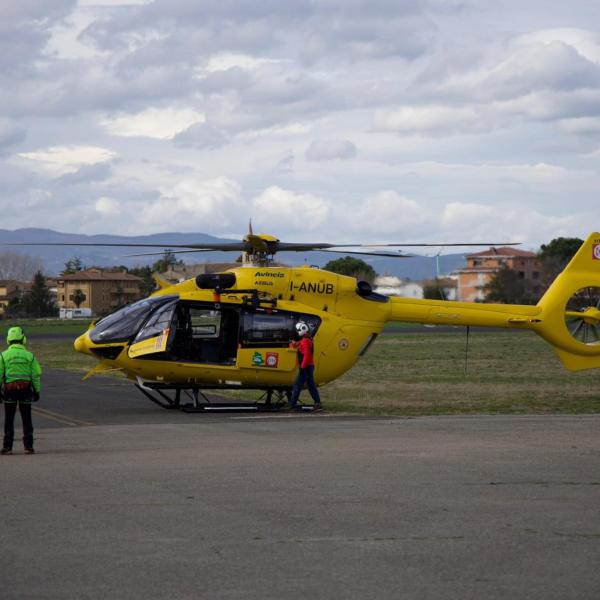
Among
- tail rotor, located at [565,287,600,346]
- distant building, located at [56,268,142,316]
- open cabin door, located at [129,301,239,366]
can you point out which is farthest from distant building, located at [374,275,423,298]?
distant building, located at [56,268,142,316]

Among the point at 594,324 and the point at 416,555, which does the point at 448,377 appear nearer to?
the point at 594,324

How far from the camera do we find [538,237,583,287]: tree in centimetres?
12938

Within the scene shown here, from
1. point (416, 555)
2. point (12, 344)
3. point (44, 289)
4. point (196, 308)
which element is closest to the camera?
point (416, 555)

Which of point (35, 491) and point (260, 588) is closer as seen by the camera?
point (260, 588)

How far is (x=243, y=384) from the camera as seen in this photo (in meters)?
23.0

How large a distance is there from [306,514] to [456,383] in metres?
20.7

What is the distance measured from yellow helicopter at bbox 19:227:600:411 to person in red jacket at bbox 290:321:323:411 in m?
0.24

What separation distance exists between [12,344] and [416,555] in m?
8.89

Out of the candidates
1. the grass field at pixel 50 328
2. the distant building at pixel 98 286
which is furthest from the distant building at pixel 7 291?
the grass field at pixel 50 328

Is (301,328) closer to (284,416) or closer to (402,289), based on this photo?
(284,416)

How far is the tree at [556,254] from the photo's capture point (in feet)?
424

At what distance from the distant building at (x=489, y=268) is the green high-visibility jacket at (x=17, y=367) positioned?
11564 centimetres

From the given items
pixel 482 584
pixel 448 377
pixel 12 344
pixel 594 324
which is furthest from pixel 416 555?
pixel 448 377

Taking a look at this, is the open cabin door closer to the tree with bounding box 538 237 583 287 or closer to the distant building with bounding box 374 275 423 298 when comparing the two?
the distant building with bounding box 374 275 423 298
